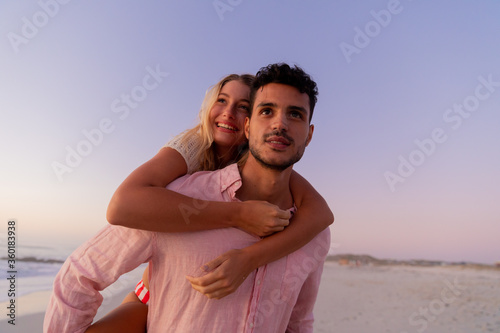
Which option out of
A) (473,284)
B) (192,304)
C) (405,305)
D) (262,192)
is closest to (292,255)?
(262,192)

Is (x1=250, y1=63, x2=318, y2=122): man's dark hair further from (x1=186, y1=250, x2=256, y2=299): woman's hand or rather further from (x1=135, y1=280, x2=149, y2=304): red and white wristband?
(x1=135, y1=280, x2=149, y2=304): red and white wristband

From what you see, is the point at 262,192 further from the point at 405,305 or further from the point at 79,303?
the point at 405,305

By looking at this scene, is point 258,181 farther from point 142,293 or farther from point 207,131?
point 142,293

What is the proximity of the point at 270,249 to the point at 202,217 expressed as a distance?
394mm

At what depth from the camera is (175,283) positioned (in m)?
2.08

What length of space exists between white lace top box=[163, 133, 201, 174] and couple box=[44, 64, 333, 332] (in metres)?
0.05

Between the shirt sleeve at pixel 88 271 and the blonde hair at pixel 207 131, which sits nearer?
the shirt sleeve at pixel 88 271

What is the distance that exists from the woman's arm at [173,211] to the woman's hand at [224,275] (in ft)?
0.57

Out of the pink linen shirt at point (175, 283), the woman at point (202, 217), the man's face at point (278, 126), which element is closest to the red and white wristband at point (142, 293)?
the woman at point (202, 217)

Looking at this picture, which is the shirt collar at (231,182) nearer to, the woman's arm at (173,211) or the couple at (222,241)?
the couple at (222,241)

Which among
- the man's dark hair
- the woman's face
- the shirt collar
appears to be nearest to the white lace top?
the woman's face

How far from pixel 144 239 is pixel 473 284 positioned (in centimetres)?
1445

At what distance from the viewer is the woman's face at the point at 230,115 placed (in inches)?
123

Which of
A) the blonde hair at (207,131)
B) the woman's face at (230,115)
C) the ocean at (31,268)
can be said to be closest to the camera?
the blonde hair at (207,131)
